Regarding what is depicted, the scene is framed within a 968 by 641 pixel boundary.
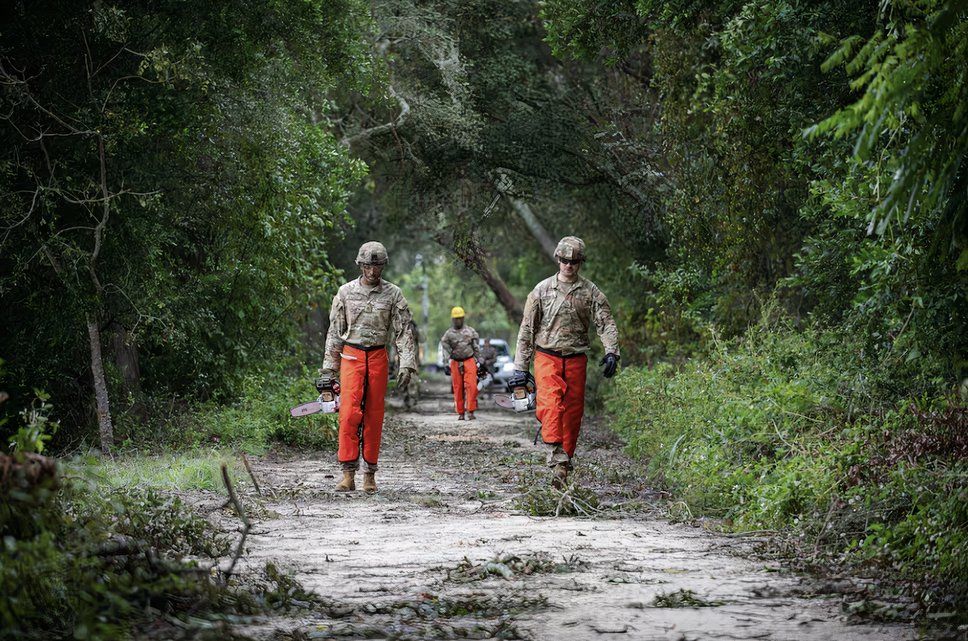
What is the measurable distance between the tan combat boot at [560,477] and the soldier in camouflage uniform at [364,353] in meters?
1.80

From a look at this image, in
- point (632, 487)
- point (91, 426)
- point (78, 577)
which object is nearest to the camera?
point (78, 577)

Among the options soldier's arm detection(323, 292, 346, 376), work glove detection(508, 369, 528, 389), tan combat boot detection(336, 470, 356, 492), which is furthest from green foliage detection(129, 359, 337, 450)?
work glove detection(508, 369, 528, 389)

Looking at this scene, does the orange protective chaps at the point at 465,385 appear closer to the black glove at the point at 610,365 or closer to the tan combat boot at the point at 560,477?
the black glove at the point at 610,365

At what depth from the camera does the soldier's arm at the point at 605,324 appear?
11587 millimetres

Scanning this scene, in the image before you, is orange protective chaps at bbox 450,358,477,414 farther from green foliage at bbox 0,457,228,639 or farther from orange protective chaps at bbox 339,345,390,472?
green foliage at bbox 0,457,228,639

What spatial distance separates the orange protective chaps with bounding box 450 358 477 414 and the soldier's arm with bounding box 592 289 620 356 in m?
13.6

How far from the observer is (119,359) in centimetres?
1551

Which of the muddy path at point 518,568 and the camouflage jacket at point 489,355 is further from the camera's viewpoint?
the camouflage jacket at point 489,355

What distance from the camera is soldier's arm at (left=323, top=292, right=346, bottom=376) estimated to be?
12.1 metres

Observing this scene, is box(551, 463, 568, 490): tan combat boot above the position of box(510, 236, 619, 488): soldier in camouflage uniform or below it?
below

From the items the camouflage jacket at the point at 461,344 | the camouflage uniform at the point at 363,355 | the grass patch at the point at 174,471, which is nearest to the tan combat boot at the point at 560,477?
the camouflage uniform at the point at 363,355

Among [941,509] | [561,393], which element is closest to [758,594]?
[941,509]

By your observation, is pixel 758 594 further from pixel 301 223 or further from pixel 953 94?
pixel 301 223

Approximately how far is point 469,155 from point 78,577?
60.8 ft
